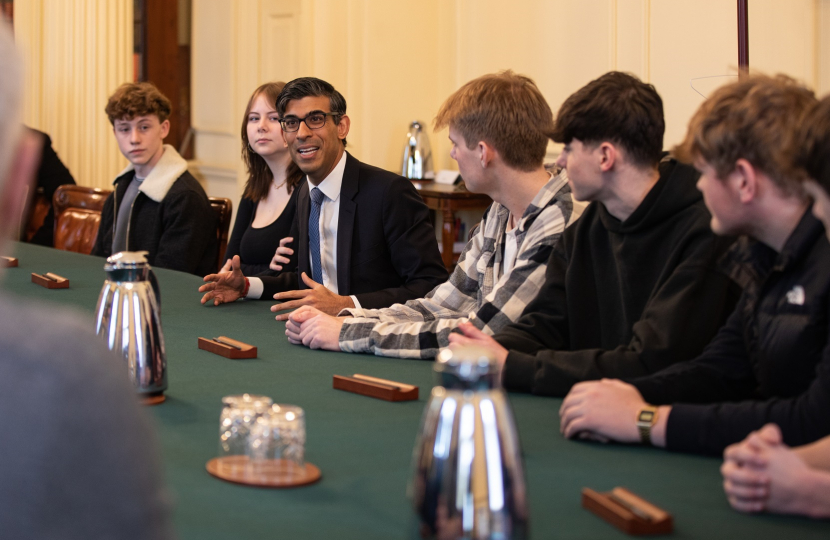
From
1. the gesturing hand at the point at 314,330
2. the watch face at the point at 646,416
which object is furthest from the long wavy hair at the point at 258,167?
the watch face at the point at 646,416

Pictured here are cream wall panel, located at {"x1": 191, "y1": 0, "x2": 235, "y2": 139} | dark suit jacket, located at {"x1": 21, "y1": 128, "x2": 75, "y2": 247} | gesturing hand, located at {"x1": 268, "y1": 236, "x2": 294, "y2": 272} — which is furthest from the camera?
cream wall panel, located at {"x1": 191, "y1": 0, "x2": 235, "y2": 139}

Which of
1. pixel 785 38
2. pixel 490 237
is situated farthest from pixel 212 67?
pixel 490 237

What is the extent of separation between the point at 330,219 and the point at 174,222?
113 cm

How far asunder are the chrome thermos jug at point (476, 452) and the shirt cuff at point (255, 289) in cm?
220

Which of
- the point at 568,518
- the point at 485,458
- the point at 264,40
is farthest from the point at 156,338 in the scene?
the point at 264,40

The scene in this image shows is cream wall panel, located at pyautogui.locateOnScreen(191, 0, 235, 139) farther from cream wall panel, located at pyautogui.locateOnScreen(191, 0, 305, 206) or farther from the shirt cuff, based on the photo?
the shirt cuff

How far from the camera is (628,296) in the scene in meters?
2.07

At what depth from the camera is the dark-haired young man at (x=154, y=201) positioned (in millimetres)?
4121

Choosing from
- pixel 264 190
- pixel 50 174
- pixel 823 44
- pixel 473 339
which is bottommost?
pixel 473 339

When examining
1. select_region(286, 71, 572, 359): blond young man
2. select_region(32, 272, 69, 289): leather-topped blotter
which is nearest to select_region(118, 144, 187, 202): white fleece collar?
select_region(32, 272, 69, 289): leather-topped blotter

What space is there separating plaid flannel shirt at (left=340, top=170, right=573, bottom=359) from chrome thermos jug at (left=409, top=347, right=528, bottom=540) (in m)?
1.30

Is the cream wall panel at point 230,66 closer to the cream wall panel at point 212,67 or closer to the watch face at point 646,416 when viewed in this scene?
the cream wall panel at point 212,67

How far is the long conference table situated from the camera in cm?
116

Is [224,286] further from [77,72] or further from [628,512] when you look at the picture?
[77,72]
